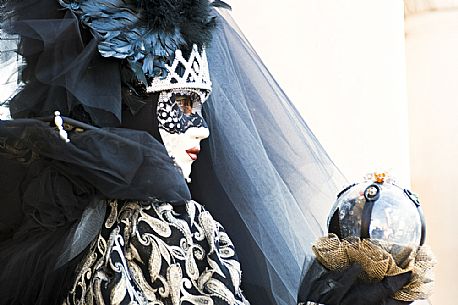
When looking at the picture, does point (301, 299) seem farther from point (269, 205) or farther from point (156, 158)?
point (156, 158)

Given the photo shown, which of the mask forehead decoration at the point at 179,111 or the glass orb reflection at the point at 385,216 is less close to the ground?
the mask forehead decoration at the point at 179,111

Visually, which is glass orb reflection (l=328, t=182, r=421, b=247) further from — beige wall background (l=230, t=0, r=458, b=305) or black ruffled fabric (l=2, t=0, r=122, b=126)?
beige wall background (l=230, t=0, r=458, b=305)

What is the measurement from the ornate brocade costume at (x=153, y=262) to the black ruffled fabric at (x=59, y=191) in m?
0.04

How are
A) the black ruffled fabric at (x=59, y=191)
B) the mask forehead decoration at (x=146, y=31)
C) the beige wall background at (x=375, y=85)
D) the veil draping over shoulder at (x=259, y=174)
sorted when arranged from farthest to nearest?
the beige wall background at (x=375, y=85) < the veil draping over shoulder at (x=259, y=174) < the mask forehead decoration at (x=146, y=31) < the black ruffled fabric at (x=59, y=191)

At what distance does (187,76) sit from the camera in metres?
1.94

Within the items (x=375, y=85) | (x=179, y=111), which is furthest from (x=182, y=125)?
(x=375, y=85)

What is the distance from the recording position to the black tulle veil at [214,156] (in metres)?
1.81

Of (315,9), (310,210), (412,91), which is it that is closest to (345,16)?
(315,9)

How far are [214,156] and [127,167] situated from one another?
0.92 feet

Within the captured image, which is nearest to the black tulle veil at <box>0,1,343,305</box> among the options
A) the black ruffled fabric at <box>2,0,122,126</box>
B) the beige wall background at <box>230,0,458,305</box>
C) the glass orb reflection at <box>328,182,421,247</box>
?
the black ruffled fabric at <box>2,0,122,126</box>

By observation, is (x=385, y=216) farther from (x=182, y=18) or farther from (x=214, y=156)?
(x=182, y=18)

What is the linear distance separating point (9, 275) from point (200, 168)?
0.43 m

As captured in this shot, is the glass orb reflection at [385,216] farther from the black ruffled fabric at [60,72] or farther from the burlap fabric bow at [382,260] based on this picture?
the black ruffled fabric at [60,72]

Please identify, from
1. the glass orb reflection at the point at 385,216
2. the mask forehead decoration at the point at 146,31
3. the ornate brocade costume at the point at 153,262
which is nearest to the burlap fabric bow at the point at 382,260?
the glass orb reflection at the point at 385,216
